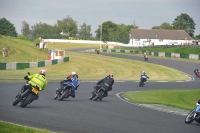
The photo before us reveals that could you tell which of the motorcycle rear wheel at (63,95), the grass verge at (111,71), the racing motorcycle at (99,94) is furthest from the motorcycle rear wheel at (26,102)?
the grass verge at (111,71)

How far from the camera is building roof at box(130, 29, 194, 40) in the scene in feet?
438

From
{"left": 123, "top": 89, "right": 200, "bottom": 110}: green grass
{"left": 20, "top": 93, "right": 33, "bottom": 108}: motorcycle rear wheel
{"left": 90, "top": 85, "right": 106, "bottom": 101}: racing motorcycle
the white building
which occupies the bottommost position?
{"left": 123, "top": 89, "right": 200, "bottom": 110}: green grass

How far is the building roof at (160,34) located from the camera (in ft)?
438

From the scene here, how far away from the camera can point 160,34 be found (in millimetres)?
140125

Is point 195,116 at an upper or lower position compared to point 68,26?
lower

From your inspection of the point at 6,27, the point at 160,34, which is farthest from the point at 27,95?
the point at 160,34

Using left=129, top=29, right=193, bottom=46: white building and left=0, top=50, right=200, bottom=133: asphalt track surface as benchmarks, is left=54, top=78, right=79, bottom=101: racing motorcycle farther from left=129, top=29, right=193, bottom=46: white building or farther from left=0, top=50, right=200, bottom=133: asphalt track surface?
left=129, top=29, right=193, bottom=46: white building

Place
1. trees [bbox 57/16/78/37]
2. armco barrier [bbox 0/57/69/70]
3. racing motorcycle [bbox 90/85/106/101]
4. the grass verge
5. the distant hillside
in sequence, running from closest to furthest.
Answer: racing motorcycle [bbox 90/85/106/101] < armco barrier [bbox 0/57/69/70] < the grass verge < the distant hillside < trees [bbox 57/16/78/37]

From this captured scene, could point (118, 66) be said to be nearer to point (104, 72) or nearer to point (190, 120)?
point (104, 72)

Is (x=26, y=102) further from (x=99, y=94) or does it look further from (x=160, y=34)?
(x=160, y=34)

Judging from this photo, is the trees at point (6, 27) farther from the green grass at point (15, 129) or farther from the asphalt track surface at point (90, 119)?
the green grass at point (15, 129)

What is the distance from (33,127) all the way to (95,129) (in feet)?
5.49

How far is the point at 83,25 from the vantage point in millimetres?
171250

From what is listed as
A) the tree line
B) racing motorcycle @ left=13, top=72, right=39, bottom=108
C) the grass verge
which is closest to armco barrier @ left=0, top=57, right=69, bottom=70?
the grass verge
